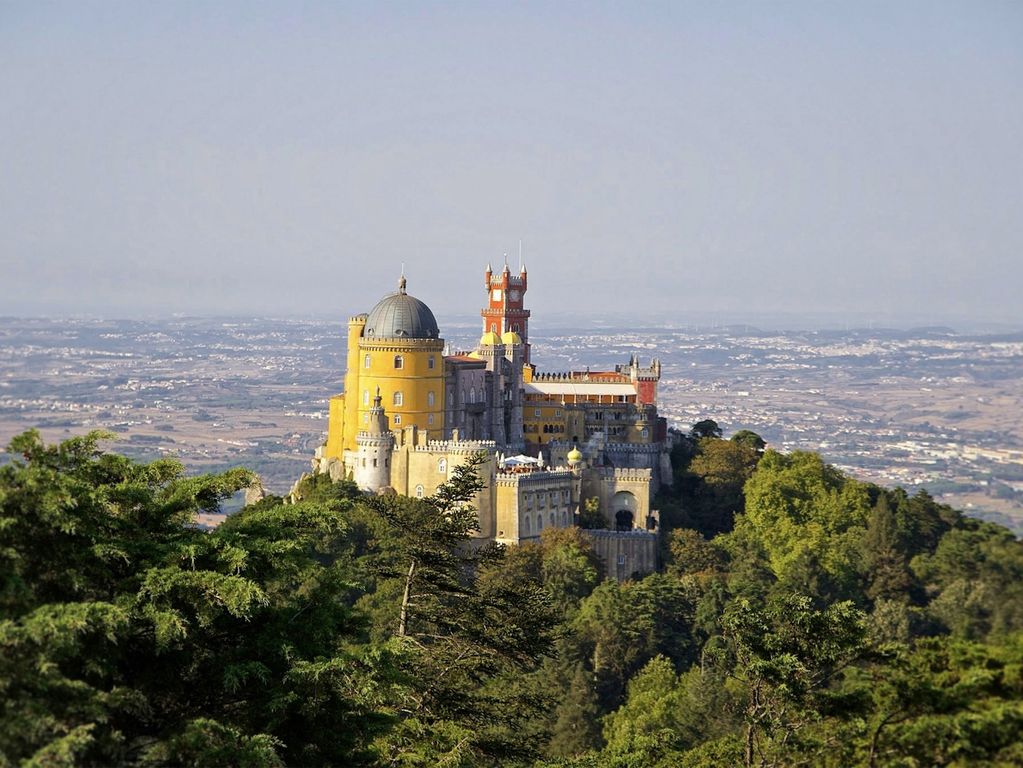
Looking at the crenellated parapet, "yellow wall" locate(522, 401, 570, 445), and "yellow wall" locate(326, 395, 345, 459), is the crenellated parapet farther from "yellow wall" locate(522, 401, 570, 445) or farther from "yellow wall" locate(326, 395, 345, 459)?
"yellow wall" locate(326, 395, 345, 459)

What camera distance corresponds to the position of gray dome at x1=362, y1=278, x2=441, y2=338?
2977 inches

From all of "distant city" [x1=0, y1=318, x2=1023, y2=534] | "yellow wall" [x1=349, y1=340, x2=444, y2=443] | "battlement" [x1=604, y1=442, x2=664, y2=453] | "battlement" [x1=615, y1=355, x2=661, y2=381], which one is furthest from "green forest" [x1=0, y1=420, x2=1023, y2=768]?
"battlement" [x1=615, y1=355, x2=661, y2=381]

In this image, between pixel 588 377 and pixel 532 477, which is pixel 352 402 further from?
pixel 588 377

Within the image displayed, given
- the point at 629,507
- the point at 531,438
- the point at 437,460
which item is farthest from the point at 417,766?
the point at 531,438

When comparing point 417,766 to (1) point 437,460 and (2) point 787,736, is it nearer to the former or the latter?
(2) point 787,736

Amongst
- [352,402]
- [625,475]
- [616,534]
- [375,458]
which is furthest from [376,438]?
[625,475]

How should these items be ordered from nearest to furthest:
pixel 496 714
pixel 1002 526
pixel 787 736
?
pixel 787 736
pixel 496 714
pixel 1002 526

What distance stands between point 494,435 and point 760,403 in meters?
56.4

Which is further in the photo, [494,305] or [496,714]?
[494,305]

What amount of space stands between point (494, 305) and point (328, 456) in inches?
1082

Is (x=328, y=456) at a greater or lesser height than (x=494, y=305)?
lesser

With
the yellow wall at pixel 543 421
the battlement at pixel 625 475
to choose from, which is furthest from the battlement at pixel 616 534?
the yellow wall at pixel 543 421

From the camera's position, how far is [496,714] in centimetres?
3409

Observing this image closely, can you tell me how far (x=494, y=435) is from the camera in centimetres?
8244
